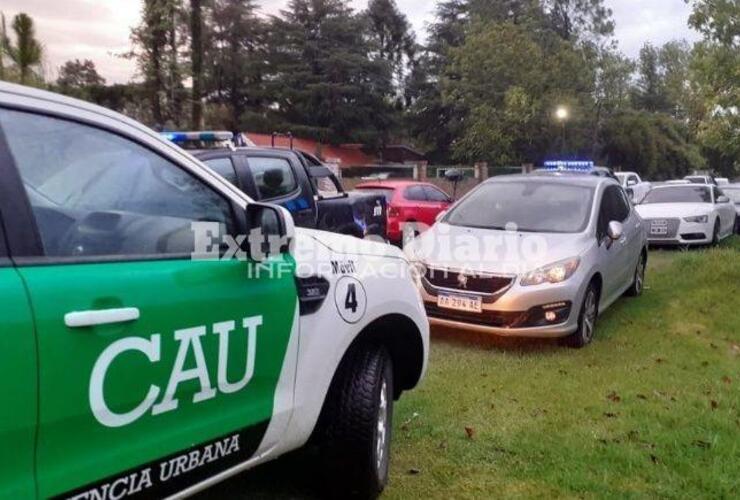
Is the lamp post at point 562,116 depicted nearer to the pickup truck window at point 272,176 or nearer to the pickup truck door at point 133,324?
the pickup truck window at point 272,176

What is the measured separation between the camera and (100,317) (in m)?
1.92

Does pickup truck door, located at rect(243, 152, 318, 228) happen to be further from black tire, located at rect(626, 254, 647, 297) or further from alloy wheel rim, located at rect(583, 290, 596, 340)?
black tire, located at rect(626, 254, 647, 297)

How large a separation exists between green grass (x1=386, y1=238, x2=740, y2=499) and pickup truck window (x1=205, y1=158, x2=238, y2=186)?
2.72 m

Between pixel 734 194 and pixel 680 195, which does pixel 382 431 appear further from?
pixel 734 194

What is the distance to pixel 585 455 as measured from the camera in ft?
12.6

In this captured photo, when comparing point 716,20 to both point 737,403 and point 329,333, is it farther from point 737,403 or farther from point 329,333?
point 329,333

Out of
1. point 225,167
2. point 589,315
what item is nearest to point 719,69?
point 589,315

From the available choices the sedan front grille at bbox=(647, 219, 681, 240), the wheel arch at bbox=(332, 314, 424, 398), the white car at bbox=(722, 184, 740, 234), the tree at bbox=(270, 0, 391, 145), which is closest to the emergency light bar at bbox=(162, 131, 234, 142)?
the wheel arch at bbox=(332, 314, 424, 398)

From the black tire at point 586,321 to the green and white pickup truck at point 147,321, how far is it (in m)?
3.60

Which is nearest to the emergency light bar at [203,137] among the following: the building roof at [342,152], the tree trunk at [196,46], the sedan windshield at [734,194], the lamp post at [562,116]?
the tree trunk at [196,46]

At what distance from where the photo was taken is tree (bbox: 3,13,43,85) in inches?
530

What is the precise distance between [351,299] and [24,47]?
1322cm

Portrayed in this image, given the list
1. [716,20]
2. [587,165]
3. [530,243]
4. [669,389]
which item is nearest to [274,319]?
[669,389]

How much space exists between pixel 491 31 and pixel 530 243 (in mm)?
31976
